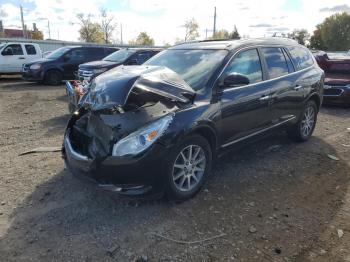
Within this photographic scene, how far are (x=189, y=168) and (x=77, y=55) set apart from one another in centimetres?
1353

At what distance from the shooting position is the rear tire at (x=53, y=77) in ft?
51.5

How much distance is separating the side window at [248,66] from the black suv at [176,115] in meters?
0.01

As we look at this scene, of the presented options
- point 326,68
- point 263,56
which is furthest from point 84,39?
point 263,56

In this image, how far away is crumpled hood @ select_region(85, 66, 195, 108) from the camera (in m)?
3.91

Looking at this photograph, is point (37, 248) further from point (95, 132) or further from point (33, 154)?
point (33, 154)

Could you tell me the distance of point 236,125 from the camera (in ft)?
15.4

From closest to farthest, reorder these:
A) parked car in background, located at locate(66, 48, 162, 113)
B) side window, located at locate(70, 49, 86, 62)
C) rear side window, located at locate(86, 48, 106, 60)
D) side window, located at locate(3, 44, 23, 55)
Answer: parked car in background, located at locate(66, 48, 162, 113), side window, located at locate(70, 49, 86, 62), rear side window, located at locate(86, 48, 106, 60), side window, located at locate(3, 44, 23, 55)

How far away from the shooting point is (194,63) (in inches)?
191

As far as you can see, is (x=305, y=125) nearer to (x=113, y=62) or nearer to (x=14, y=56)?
(x=113, y=62)

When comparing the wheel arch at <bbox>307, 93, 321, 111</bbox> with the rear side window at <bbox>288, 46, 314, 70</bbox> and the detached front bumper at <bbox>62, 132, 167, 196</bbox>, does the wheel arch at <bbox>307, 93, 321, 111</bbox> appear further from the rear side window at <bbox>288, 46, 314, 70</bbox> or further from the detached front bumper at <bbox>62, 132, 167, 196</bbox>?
the detached front bumper at <bbox>62, 132, 167, 196</bbox>

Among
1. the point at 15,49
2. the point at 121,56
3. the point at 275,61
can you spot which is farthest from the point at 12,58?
the point at 275,61

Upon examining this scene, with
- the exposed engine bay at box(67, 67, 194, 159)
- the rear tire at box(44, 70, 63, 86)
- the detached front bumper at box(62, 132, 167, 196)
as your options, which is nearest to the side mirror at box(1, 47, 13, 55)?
the rear tire at box(44, 70, 63, 86)

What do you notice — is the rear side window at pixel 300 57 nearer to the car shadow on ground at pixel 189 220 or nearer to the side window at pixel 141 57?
the car shadow on ground at pixel 189 220

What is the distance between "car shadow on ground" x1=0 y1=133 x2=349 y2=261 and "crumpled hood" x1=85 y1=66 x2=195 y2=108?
3.78 feet
